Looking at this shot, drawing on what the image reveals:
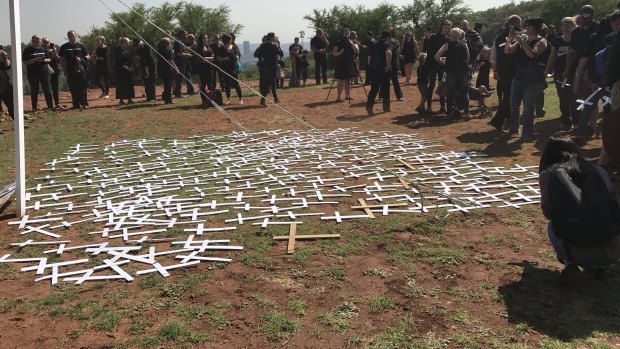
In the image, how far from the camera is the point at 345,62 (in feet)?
48.6

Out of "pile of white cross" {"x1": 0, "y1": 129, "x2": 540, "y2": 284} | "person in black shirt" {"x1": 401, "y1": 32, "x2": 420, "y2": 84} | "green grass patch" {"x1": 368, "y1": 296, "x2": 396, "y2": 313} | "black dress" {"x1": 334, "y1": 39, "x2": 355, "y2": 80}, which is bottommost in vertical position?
"green grass patch" {"x1": 368, "y1": 296, "x2": 396, "y2": 313}

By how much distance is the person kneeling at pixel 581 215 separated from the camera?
12.7 ft

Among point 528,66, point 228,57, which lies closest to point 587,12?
point 528,66

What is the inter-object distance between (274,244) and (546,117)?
29.0 feet

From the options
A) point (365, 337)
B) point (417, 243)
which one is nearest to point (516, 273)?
point (417, 243)

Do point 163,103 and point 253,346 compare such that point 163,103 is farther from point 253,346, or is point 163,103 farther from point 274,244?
point 253,346

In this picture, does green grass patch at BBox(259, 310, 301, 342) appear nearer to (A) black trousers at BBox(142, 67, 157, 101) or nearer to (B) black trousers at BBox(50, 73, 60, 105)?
(A) black trousers at BBox(142, 67, 157, 101)

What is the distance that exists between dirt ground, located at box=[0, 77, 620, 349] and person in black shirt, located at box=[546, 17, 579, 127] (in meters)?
5.50

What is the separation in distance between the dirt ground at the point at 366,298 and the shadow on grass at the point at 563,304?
12mm

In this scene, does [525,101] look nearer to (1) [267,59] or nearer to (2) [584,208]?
(2) [584,208]

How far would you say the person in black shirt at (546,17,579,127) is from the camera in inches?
398

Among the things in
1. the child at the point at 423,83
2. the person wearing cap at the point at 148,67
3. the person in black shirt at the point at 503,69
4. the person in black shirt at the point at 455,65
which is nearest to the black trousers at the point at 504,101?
the person in black shirt at the point at 503,69

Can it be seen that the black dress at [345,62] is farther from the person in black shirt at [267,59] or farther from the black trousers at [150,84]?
the black trousers at [150,84]

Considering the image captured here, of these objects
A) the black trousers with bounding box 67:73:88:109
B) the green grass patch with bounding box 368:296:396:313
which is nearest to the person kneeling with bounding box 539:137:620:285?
the green grass patch with bounding box 368:296:396:313
